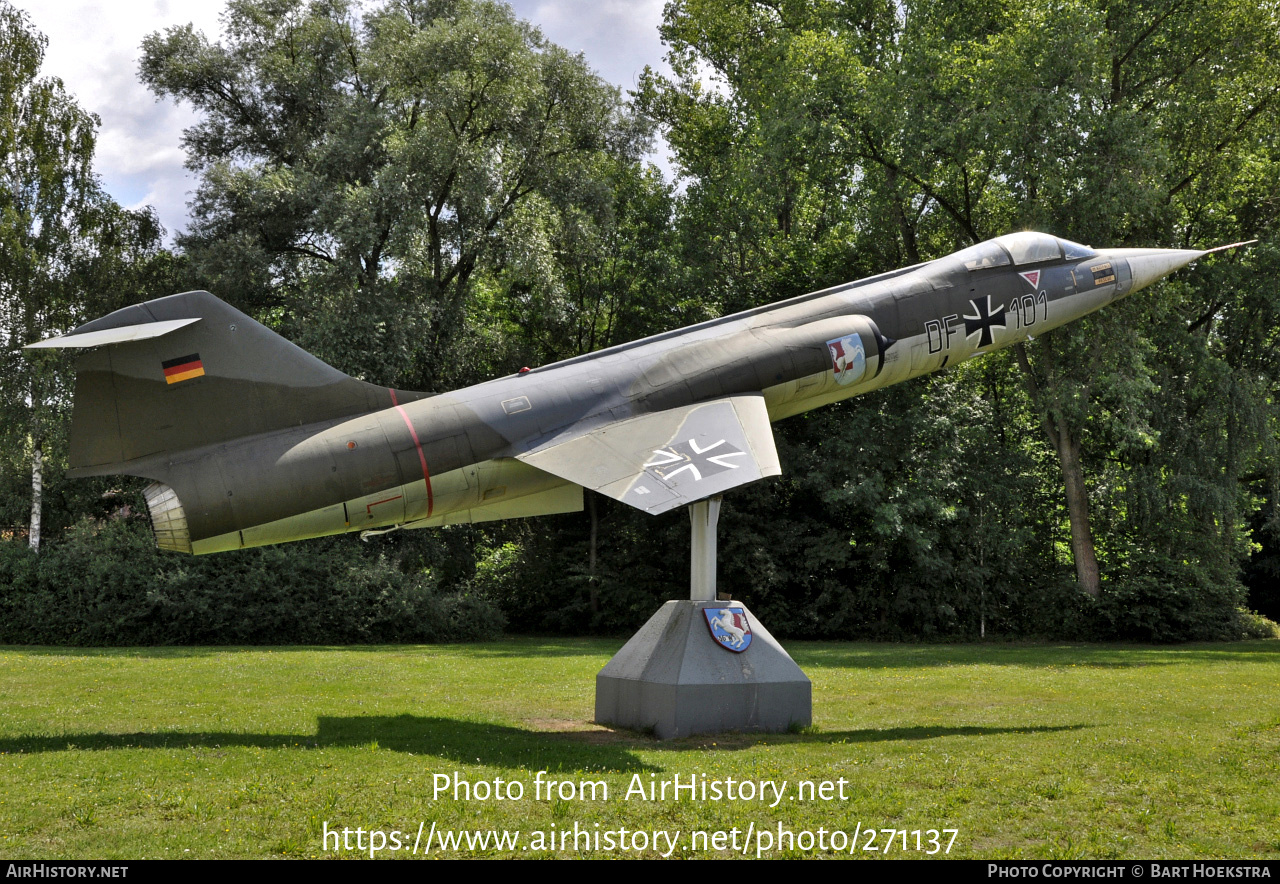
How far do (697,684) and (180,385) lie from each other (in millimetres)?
6714

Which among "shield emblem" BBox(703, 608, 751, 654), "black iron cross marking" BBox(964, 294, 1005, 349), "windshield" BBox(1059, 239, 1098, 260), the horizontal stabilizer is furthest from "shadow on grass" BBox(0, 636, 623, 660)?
"windshield" BBox(1059, 239, 1098, 260)

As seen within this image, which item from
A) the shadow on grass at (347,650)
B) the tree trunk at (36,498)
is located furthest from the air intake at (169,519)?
the tree trunk at (36,498)

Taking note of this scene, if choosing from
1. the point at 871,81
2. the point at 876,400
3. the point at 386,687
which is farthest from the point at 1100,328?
the point at 386,687

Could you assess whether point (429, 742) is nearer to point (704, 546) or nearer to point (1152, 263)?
point (704, 546)

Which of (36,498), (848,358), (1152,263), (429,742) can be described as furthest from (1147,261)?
(36,498)

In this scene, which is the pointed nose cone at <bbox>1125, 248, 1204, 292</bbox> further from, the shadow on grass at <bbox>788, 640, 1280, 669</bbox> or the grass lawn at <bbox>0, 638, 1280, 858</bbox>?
the shadow on grass at <bbox>788, 640, 1280, 669</bbox>

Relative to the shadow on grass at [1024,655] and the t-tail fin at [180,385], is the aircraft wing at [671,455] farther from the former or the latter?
the shadow on grass at [1024,655]

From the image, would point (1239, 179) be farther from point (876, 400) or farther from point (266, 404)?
point (266, 404)

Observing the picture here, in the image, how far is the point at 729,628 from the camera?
12148mm

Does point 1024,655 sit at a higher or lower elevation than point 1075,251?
lower

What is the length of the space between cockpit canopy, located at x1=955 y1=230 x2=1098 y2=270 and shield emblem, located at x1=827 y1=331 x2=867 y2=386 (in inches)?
102

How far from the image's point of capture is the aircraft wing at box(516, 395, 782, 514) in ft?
34.8

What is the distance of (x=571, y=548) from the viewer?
1300 inches

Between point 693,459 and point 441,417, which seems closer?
point 693,459
